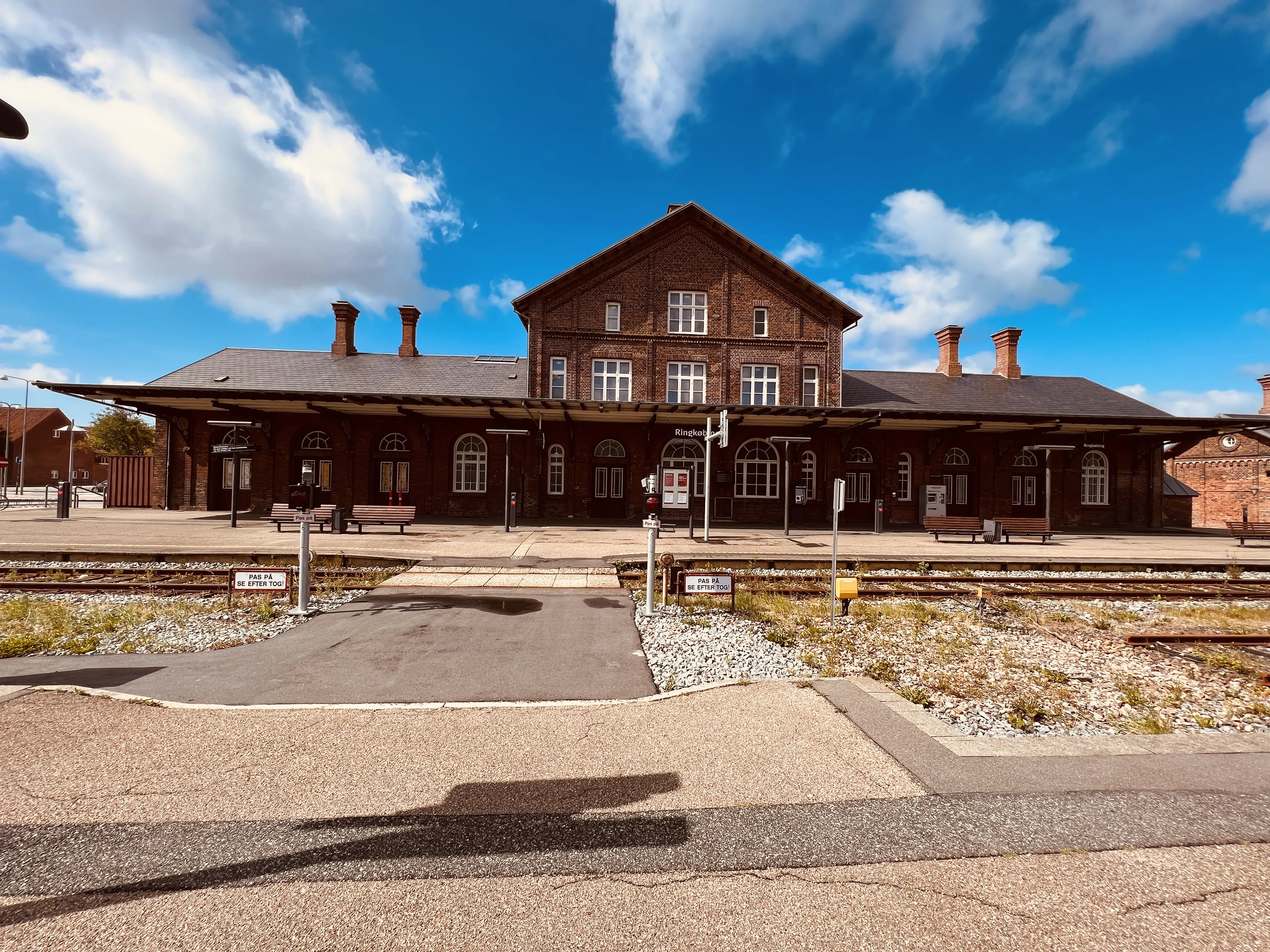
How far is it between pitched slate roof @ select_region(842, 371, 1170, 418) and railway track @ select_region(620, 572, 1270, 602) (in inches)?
411

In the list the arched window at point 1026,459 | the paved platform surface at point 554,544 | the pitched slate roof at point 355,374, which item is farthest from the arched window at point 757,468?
the arched window at point 1026,459

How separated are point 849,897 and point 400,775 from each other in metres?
2.67

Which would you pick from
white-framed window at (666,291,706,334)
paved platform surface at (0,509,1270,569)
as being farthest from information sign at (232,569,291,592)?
white-framed window at (666,291,706,334)

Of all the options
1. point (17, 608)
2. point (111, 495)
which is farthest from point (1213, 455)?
point (111, 495)

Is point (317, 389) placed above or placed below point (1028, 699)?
above

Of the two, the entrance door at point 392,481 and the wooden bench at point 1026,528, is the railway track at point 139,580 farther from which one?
the wooden bench at point 1026,528

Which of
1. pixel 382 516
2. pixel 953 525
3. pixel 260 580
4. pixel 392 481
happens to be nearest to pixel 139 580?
pixel 260 580

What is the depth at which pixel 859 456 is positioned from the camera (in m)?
22.6

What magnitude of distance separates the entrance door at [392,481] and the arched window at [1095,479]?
2829cm

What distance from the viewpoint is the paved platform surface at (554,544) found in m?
12.4

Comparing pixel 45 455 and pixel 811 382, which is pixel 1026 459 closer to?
pixel 811 382

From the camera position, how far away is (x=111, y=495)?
22328 millimetres

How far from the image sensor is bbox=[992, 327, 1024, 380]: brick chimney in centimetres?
2639

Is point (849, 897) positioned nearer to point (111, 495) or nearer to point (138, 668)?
point (138, 668)
